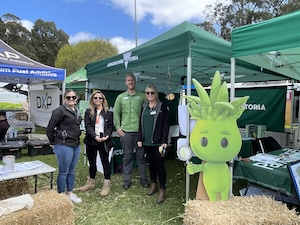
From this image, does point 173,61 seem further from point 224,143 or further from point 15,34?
point 15,34

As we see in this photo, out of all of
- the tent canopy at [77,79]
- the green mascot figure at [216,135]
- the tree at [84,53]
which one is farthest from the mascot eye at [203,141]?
the tree at [84,53]

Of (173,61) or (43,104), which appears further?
(43,104)

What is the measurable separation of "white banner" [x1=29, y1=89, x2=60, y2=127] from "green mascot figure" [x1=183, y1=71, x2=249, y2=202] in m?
7.18

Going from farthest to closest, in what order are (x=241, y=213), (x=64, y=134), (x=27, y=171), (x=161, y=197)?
(x=161, y=197)
(x=64, y=134)
(x=27, y=171)
(x=241, y=213)

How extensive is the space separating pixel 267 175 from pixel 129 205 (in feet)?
5.43

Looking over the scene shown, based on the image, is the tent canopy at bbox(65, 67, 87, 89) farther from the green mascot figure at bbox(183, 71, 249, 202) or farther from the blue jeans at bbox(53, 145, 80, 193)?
the green mascot figure at bbox(183, 71, 249, 202)

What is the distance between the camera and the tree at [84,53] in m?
20.2

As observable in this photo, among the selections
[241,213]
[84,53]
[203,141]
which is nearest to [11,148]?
[203,141]

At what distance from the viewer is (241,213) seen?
1858 millimetres

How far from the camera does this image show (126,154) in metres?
3.47

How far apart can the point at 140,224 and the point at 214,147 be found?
1.18 meters

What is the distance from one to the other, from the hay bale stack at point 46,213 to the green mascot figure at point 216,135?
1.33 metres

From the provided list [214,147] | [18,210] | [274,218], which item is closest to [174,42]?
[214,147]

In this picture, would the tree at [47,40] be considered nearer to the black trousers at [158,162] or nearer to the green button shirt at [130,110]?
the green button shirt at [130,110]
